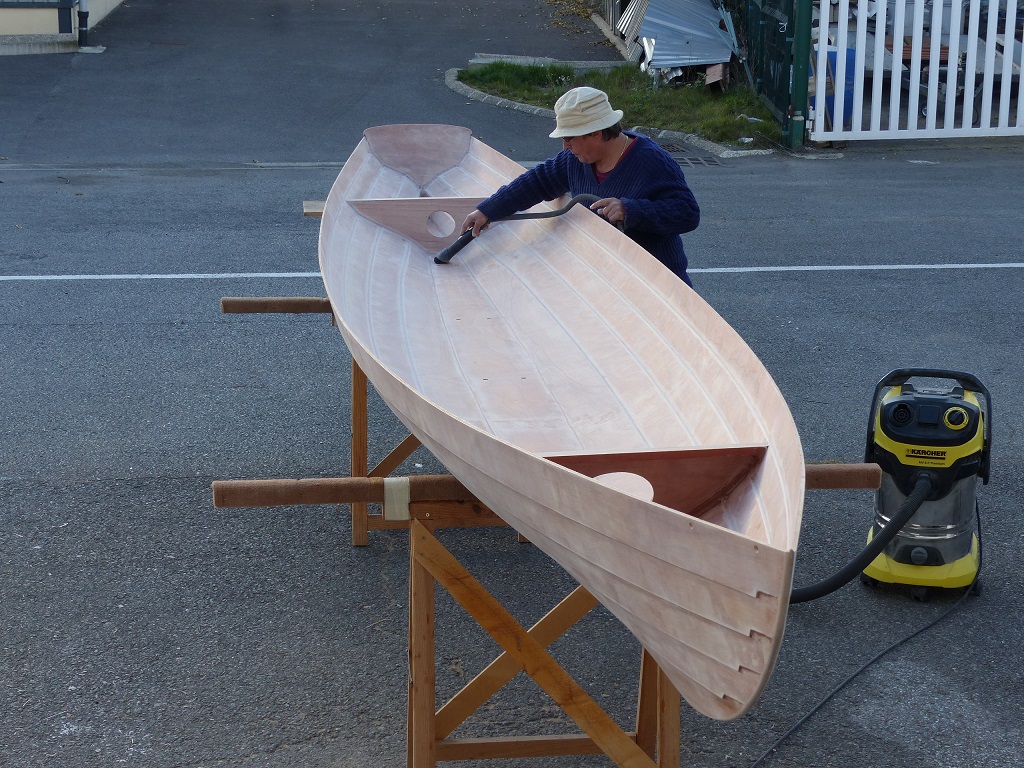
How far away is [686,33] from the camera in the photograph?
14.9 m

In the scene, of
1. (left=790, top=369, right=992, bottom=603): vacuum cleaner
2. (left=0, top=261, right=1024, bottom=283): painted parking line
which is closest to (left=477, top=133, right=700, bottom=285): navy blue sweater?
(left=790, top=369, right=992, bottom=603): vacuum cleaner

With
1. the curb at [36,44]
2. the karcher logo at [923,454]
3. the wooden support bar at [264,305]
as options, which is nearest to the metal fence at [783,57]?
the wooden support bar at [264,305]

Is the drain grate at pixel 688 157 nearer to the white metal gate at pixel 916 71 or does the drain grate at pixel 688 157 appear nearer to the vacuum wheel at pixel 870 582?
the white metal gate at pixel 916 71

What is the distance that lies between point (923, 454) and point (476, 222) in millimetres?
2438

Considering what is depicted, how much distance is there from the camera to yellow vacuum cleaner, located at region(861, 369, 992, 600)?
366 centimetres

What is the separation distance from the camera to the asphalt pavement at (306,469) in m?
3.39

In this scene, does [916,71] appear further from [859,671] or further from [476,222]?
[859,671]

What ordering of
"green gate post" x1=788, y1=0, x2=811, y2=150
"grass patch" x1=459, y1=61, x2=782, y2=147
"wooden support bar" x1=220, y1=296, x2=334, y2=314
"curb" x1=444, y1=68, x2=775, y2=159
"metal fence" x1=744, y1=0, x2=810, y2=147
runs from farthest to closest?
"grass patch" x1=459, y1=61, x2=782, y2=147
"curb" x1=444, y1=68, x2=775, y2=159
"metal fence" x1=744, y1=0, x2=810, y2=147
"green gate post" x1=788, y1=0, x2=811, y2=150
"wooden support bar" x1=220, y1=296, x2=334, y2=314

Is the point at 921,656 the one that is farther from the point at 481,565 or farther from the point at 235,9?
the point at 235,9

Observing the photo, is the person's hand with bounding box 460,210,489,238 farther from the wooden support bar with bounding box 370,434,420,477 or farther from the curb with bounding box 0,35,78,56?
the curb with bounding box 0,35,78,56

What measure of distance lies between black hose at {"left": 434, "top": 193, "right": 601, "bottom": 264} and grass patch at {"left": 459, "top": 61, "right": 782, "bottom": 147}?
8066 millimetres

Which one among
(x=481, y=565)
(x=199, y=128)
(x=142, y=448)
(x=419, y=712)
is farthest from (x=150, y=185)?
(x=419, y=712)

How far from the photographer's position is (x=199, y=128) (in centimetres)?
1369

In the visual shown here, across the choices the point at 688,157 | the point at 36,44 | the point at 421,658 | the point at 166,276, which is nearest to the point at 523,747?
the point at 421,658
